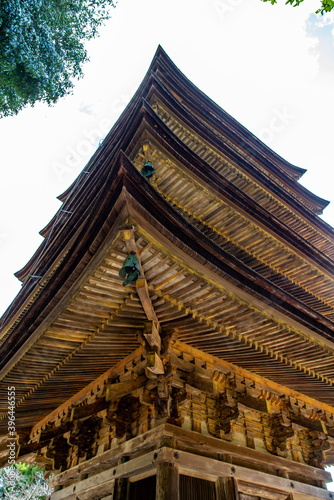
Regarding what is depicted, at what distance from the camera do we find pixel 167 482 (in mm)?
3805

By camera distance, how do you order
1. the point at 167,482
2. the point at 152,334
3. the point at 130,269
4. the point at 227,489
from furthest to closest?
the point at 227,489 → the point at 152,334 → the point at 167,482 → the point at 130,269

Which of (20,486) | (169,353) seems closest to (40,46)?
(169,353)

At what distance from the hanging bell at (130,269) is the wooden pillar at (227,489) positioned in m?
3.56

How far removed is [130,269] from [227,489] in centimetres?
374

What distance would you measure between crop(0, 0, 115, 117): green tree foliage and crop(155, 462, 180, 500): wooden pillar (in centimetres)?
922

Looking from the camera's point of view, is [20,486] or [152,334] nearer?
[152,334]

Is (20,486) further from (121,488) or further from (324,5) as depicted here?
(324,5)

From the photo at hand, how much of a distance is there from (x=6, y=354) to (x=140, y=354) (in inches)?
90.7

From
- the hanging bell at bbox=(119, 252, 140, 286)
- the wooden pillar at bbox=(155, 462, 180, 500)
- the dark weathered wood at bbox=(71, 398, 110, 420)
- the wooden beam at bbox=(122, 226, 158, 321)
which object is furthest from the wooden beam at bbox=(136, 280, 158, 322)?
the dark weathered wood at bbox=(71, 398, 110, 420)

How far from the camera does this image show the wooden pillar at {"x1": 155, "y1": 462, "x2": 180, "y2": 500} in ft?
12.2

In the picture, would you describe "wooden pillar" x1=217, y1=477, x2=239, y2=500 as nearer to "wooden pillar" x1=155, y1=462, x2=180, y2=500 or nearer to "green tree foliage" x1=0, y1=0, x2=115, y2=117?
"wooden pillar" x1=155, y1=462, x2=180, y2=500

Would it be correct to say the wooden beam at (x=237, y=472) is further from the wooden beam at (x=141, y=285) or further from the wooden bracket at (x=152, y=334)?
the wooden beam at (x=141, y=285)

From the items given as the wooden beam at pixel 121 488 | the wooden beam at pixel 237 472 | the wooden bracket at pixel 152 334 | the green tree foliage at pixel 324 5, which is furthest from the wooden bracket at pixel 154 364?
the green tree foliage at pixel 324 5

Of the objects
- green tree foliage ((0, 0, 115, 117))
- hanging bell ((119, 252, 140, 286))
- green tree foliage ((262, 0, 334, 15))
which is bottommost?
hanging bell ((119, 252, 140, 286))
